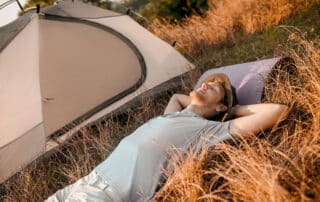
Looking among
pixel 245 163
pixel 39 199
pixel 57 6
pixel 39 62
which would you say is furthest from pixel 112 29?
pixel 245 163

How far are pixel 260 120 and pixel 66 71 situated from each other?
98.8 inches

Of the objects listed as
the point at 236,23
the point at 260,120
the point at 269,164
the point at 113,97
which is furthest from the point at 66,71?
the point at 236,23

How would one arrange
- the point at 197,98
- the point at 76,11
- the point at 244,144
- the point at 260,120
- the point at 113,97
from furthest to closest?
the point at 76,11, the point at 113,97, the point at 197,98, the point at 260,120, the point at 244,144

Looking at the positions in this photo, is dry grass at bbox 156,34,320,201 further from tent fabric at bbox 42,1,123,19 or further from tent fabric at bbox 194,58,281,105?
tent fabric at bbox 42,1,123,19

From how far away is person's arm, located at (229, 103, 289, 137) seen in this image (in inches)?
121

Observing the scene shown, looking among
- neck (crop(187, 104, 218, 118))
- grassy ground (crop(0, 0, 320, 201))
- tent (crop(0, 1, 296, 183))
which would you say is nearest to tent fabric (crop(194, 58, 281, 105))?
tent (crop(0, 1, 296, 183))

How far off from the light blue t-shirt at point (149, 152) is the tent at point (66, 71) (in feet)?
4.62

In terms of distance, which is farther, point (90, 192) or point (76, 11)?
point (76, 11)

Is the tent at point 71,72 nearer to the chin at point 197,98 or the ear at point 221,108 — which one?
the ear at point 221,108

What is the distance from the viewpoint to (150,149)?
10.2ft

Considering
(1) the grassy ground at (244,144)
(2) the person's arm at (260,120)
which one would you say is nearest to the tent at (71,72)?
(1) the grassy ground at (244,144)

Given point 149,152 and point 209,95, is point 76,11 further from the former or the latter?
point 149,152

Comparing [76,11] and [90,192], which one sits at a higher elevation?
[76,11]

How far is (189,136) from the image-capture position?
3.18 m
